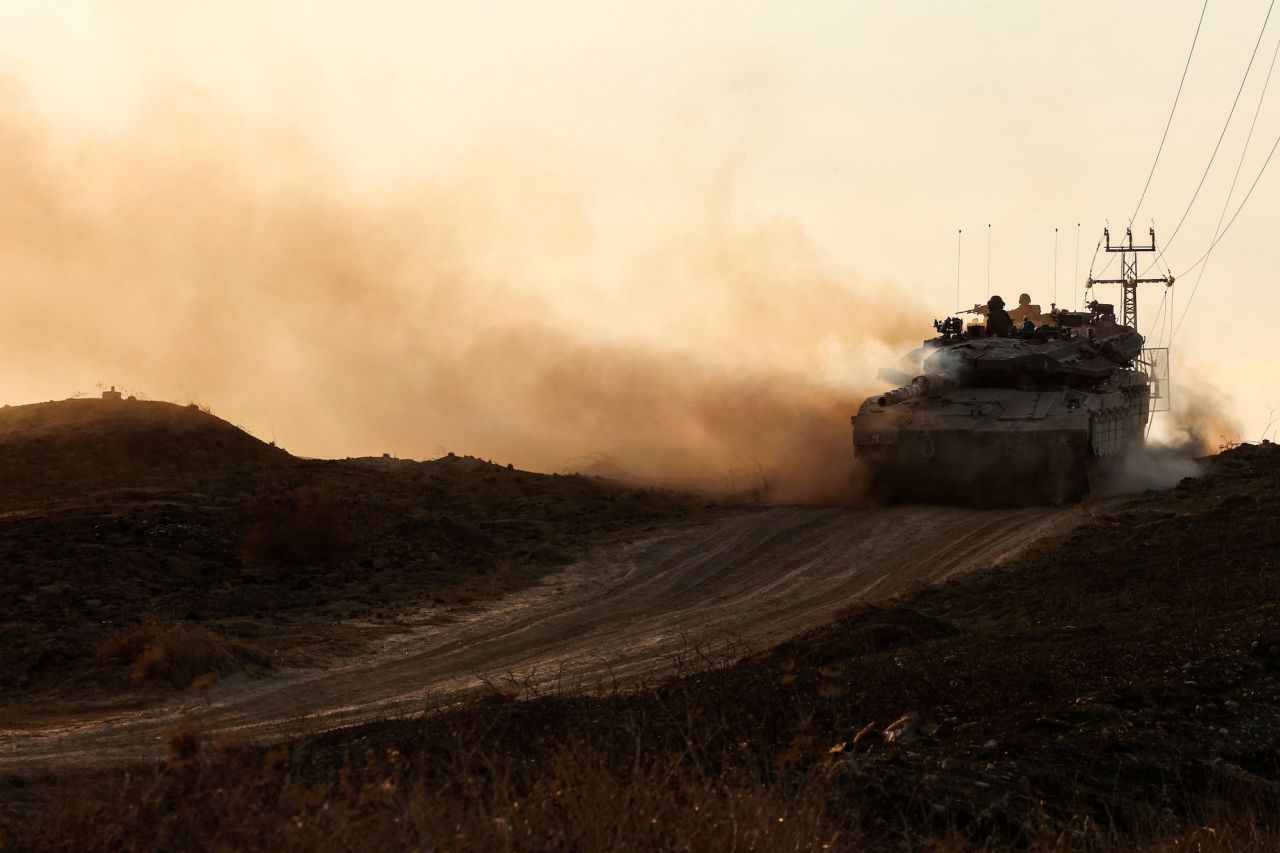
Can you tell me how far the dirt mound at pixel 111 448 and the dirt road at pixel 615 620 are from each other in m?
8.71

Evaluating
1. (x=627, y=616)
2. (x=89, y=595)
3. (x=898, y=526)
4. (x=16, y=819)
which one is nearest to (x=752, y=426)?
(x=898, y=526)

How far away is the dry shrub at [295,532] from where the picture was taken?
22.9 m

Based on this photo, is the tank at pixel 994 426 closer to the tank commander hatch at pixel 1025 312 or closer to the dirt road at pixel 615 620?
the dirt road at pixel 615 620

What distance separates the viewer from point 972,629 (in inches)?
619

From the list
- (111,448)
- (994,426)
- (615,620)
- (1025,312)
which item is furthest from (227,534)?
(1025,312)

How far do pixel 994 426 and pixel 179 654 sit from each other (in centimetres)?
1637

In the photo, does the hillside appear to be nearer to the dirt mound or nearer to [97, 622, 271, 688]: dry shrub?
[97, 622, 271, 688]: dry shrub

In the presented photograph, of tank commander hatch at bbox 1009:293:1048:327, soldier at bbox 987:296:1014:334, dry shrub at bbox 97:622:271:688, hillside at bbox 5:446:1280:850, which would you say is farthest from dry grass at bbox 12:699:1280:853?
tank commander hatch at bbox 1009:293:1048:327

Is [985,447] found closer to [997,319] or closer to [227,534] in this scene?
[997,319]

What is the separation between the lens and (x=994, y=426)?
28.0 m

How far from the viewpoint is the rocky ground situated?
58.2 feet

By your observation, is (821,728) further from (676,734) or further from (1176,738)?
(1176,738)

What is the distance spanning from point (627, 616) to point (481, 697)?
7491 millimetres

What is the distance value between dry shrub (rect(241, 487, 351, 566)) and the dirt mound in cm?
396
